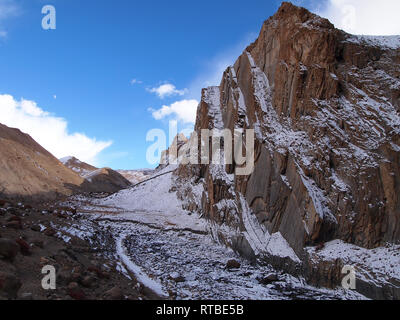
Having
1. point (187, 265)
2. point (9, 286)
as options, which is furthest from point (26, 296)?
point (187, 265)

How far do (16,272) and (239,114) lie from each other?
22284mm

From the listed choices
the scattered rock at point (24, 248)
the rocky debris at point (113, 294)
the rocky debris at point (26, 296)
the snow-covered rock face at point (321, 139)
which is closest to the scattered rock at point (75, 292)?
the rocky debris at point (113, 294)

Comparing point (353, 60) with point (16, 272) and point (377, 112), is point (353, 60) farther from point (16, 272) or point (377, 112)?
point (16, 272)

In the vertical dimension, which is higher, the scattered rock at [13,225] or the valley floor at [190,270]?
the scattered rock at [13,225]

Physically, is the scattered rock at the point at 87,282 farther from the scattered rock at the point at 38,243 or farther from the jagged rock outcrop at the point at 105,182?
the jagged rock outcrop at the point at 105,182

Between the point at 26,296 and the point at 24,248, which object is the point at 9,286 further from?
the point at 24,248

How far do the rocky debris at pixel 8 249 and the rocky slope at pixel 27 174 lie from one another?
3252 cm

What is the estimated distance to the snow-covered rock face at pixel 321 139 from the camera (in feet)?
48.8

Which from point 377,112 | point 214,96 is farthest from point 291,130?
point 214,96

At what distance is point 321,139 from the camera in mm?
17516

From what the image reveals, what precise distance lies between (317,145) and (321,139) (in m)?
0.46

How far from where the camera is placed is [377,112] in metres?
16.5

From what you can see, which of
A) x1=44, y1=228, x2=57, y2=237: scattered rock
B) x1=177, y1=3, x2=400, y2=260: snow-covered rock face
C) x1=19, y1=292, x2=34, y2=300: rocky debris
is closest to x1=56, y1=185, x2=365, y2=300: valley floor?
x1=44, y1=228, x2=57, y2=237: scattered rock

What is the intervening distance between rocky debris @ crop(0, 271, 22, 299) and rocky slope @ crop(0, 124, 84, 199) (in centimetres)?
3489
